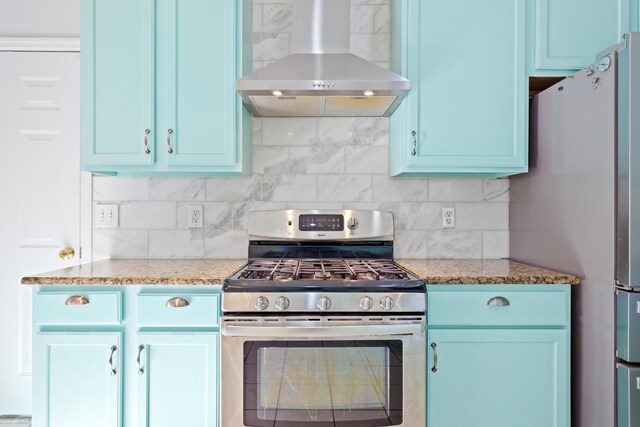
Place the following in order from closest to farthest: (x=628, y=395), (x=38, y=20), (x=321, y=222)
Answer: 1. (x=628, y=395)
2. (x=321, y=222)
3. (x=38, y=20)

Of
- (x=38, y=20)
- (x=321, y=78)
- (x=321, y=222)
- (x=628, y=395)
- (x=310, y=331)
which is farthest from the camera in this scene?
(x=38, y=20)

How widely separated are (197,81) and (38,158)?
44.9 inches

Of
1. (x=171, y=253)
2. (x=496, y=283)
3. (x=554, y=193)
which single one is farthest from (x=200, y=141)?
(x=554, y=193)

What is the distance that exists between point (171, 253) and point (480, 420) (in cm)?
173

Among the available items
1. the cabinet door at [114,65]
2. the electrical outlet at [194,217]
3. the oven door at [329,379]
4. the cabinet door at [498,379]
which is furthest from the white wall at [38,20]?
the cabinet door at [498,379]

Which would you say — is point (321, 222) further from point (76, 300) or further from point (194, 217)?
point (76, 300)

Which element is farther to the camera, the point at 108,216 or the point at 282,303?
the point at 108,216

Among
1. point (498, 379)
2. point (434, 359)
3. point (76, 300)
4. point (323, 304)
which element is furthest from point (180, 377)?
point (498, 379)

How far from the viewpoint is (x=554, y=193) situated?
5.87 feet

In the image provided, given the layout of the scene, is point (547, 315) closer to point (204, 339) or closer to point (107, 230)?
point (204, 339)

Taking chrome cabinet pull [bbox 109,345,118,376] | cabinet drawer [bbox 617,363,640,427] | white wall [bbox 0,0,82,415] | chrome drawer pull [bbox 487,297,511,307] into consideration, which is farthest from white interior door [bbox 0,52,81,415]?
cabinet drawer [bbox 617,363,640,427]

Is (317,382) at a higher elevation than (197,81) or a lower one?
lower

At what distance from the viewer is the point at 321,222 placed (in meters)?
2.16

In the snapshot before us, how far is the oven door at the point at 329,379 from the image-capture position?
1.57m
